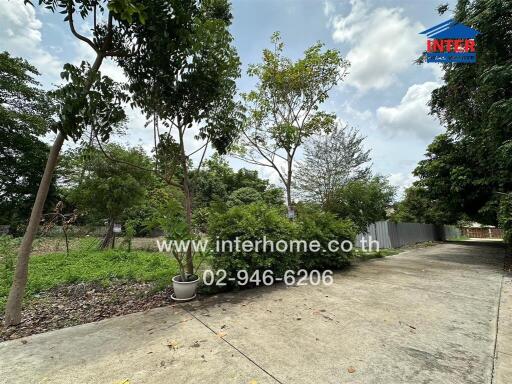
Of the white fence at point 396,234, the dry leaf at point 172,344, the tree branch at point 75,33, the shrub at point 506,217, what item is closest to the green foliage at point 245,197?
the white fence at point 396,234

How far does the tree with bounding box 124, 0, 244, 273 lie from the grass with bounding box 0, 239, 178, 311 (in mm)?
1606

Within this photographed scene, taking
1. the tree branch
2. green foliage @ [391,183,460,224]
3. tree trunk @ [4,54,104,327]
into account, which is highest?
the tree branch

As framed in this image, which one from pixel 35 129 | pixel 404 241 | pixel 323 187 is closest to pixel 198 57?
pixel 323 187

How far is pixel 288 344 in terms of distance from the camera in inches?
94.5

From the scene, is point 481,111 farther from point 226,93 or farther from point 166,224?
point 166,224

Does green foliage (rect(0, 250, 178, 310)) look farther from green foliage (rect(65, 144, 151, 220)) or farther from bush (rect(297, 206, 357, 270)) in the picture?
bush (rect(297, 206, 357, 270))

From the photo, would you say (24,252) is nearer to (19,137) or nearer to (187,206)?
(187,206)

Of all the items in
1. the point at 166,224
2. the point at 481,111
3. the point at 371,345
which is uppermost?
the point at 481,111

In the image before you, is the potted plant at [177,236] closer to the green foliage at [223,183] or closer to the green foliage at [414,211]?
the green foliage at [223,183]

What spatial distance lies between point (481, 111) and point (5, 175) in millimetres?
23264

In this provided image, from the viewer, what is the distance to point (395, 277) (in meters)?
5.20

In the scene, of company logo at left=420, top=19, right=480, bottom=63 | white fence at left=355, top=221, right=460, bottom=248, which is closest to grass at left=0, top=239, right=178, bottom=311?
white fence at left=355, top=221, right=460, bottom=248

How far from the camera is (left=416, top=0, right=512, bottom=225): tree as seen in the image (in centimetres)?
602

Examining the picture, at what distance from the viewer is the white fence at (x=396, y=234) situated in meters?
11.0
